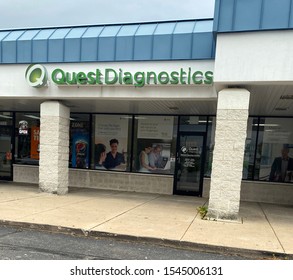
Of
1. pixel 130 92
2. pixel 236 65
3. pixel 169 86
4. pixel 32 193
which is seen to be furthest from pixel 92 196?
pixel 236 65

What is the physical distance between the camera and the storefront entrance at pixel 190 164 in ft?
37.6

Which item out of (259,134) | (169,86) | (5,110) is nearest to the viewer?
(169,86)

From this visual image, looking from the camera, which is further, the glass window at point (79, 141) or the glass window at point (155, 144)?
the glass window at point (79, 141)

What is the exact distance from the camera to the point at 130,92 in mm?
8773

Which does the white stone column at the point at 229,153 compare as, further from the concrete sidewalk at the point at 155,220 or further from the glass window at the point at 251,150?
the glass window at the point at 251,150

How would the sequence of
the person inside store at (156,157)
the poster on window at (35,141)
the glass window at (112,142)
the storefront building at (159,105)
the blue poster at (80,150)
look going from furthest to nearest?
the poster on window at (35,141) < the blue poster at (80,150) < the glass window at (112,142) < the person inside store at (156,157) < the storefront building at (159,105)

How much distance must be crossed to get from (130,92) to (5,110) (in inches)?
292

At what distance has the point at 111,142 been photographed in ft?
41.2

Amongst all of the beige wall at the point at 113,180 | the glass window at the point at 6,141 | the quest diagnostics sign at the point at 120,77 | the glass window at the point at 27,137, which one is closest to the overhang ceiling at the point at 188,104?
the quest diagnostics sign at the point at 120,77

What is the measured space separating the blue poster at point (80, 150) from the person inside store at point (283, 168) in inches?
287

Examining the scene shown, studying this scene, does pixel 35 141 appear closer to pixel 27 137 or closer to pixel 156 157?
pixel 27 137

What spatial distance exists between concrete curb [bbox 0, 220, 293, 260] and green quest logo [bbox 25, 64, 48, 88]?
4.53 metres

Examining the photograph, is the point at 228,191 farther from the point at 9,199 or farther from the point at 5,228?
the point at 9,199

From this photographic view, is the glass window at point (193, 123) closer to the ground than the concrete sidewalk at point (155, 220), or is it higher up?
higher up
